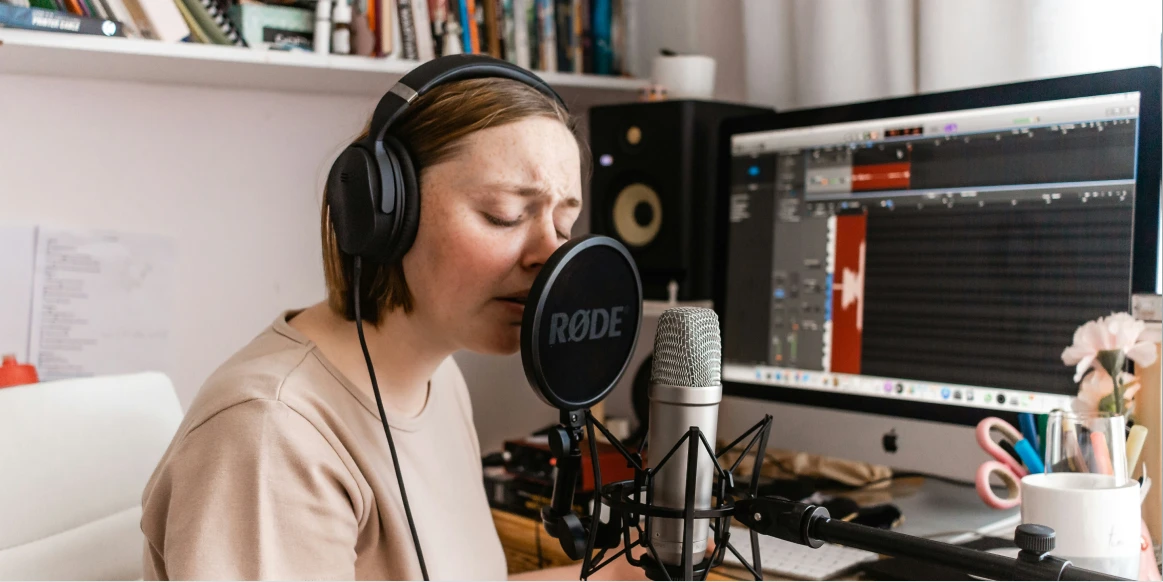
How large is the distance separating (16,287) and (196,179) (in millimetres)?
335

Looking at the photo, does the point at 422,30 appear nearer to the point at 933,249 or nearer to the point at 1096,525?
the point at 933,249

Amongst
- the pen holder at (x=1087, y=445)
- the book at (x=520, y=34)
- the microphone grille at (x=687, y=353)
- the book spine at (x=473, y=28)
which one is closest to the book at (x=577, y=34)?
the book at (x=520, y=34)

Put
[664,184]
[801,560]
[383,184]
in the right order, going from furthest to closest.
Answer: [664,184], [801,560], [383,184]

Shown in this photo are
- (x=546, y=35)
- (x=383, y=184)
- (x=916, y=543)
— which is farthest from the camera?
(x=546, y=35)

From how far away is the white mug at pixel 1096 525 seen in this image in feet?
2.78

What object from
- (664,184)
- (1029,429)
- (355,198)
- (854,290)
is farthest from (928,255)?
(355,198)

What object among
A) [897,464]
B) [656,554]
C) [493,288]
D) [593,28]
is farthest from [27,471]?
[593,28]

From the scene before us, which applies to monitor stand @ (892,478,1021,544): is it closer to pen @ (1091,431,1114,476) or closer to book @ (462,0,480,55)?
pen @ (1091,431,1114,476)

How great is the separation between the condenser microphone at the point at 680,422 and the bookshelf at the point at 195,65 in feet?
3.55

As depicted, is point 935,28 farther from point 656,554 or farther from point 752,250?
point 656,554

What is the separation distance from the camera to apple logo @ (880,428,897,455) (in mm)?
1235

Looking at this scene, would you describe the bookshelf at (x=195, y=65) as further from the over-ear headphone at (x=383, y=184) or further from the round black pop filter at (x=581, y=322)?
the round black pop filter at (x=581, y=322)

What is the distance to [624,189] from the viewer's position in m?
1.70

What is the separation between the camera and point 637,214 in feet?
5.59
